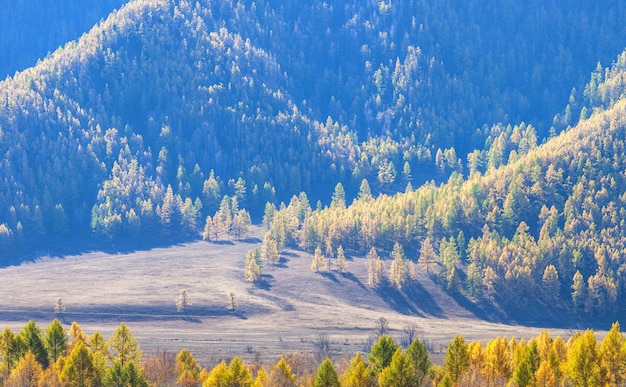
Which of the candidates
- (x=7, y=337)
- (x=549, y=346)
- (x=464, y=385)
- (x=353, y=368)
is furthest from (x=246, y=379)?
(x=549, y=346)

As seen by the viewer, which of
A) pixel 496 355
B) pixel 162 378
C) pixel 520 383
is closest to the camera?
Answer: pixel 520 383

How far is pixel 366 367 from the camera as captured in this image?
153m

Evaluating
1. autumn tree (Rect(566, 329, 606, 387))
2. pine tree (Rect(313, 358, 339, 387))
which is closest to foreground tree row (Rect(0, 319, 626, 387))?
pine tree (Rect(313, 358, 339, 387))

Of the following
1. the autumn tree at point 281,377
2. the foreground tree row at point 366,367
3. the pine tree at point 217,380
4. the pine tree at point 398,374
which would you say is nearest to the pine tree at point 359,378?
the foreground tree row at point 366,367

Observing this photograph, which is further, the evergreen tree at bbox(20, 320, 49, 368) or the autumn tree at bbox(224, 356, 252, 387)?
the evergreen tree at bbox(20, 320, 49, 368)

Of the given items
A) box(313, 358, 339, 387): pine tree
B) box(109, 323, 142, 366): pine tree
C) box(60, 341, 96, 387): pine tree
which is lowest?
box(313, 358, 339, 387): pine tree

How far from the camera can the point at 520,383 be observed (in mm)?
140375

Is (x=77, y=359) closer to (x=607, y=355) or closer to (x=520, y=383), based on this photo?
(x=520, y=383)

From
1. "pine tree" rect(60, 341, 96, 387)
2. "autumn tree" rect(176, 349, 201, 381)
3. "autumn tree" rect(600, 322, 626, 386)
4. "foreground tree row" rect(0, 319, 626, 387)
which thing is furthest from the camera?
"autumn tree" rect(176, 349, 201, 381)

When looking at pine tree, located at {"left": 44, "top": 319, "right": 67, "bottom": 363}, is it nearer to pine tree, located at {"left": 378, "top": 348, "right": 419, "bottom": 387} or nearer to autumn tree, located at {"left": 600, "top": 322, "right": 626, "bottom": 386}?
pine tree, located at {"left": 378, "top": 348, "right": 419, "bottom": 387}

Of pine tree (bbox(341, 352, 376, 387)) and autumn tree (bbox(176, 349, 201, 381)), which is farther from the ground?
autumn tree (bbox(176, 349, 201, 381))

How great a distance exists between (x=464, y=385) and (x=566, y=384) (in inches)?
519

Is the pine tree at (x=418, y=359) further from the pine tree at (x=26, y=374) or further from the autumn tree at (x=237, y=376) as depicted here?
the pine tree at (x=26, y=374)

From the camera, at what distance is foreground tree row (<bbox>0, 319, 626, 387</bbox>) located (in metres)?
142
